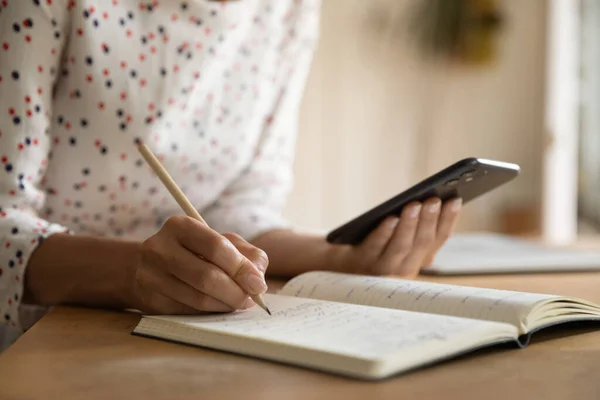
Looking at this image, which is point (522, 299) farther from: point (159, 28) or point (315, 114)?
point (315, 114)

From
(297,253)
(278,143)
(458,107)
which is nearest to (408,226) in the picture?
(297,253)

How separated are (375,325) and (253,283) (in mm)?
112

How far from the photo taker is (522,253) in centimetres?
117

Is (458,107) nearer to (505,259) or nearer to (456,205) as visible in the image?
(505,259)

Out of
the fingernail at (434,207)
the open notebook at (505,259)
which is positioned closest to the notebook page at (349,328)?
the fingernail at (434,207)

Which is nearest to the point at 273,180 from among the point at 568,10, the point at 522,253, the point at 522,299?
the point at 522,253

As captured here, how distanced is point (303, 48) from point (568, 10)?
2298 millimetres

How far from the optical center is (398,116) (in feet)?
9.98

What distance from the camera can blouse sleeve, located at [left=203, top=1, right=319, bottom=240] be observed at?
120 cm

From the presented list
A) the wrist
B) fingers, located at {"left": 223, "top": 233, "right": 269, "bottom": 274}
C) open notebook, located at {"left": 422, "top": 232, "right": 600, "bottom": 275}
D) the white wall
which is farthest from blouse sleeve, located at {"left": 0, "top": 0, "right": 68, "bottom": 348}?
the white wall

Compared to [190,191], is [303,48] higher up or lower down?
higher up

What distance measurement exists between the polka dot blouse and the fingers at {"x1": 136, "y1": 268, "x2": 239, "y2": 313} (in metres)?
0.19

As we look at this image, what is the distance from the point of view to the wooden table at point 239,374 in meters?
0.43

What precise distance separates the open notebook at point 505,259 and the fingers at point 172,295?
431 mm
